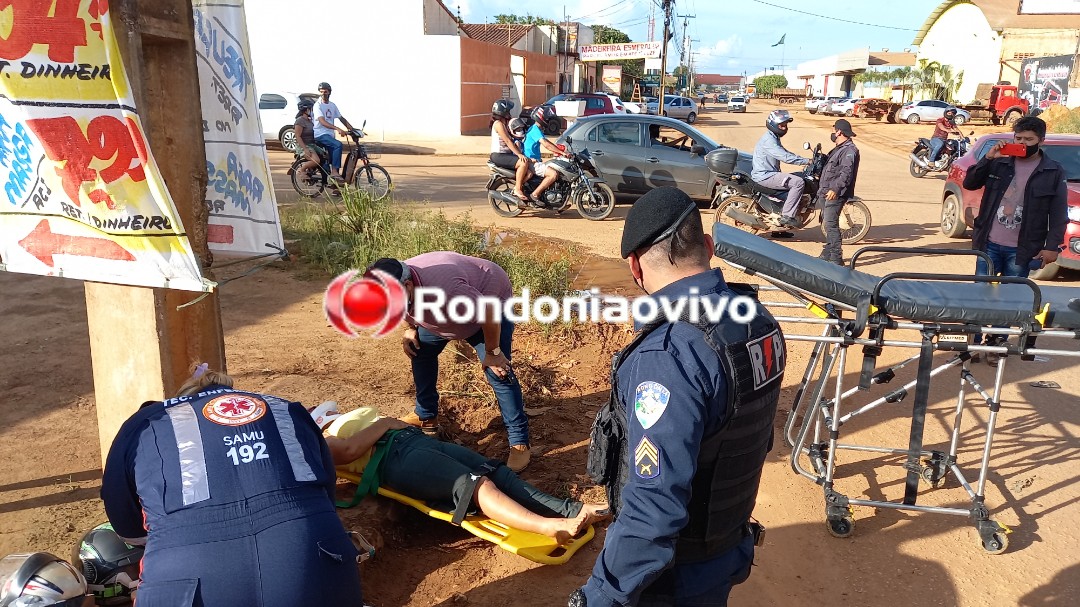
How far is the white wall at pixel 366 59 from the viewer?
22.2 m

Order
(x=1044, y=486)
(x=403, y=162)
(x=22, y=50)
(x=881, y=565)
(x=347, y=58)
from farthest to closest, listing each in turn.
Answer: (x=347, y=58), (x=403, y=162), (x=1044, y=486), (x=881, y=565), (x=22, y=50)

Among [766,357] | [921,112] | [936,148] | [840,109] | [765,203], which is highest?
[840,109]

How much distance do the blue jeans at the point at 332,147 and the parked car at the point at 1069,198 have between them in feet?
29.3

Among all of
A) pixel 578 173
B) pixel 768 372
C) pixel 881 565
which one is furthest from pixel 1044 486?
pixel 578 173

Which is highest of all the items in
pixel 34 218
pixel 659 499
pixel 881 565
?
pixel 34 218

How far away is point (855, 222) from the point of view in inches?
399

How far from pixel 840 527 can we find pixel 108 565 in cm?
332

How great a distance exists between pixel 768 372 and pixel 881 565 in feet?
6.91

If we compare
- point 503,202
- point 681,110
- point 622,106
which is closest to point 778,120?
point 503,202

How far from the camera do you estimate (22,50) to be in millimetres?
2346

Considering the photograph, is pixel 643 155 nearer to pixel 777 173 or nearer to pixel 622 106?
pixel 777 173

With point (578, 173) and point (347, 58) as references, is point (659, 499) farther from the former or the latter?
point (347, 58)

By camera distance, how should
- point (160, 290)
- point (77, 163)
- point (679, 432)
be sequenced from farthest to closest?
point (160, 290) → point (77, 163) → point (679, 432)

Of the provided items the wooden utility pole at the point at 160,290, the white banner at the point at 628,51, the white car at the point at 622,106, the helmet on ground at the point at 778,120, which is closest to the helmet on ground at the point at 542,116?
the helmet on ground at the point at 778,120
